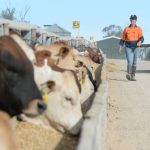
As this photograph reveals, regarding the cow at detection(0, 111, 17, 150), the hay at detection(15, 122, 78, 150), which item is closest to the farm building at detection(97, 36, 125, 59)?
the hay at detection(15, 122, 78, 150)

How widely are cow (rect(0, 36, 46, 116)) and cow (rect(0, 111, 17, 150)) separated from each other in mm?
71

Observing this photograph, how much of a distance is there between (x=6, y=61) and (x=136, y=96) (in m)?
11.3

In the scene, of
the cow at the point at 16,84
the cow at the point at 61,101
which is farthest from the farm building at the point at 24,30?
the cow at the point at 16,84

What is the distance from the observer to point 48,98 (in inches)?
320

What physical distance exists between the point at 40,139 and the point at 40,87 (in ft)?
3.65

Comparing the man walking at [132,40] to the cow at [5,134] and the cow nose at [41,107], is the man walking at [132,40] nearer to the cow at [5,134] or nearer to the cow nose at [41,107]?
the cow nose at [41,107]

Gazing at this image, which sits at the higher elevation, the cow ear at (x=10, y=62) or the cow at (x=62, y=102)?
the cow ear at (x=10, y=62)

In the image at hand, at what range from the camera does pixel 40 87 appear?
7.69 meters

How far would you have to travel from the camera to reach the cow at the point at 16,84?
521 cm

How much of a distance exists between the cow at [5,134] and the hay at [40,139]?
8.29 feet

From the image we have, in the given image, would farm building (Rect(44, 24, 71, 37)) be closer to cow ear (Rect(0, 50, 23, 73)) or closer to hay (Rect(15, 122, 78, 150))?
hay (Rect(15, 122, 78, 150))

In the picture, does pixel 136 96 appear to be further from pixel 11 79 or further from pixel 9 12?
pixel 9 12

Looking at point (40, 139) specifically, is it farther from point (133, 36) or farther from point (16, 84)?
point (133, 36)

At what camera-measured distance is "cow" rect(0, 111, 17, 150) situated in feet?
17.2
